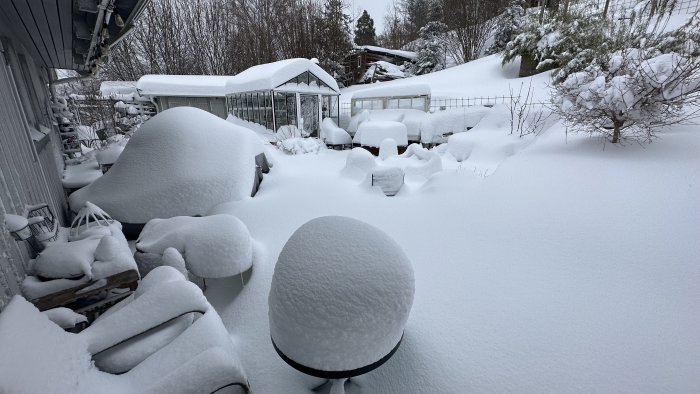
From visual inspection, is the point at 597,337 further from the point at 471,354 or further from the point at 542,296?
the point at 471,354

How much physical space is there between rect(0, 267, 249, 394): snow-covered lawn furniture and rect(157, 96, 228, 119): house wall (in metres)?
17.6

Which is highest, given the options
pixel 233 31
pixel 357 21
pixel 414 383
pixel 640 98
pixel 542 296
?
pixel 357 21

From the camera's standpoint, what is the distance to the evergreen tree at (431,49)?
22.8 metres

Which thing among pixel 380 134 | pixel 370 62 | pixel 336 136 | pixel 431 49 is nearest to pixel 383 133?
pixel 380 134

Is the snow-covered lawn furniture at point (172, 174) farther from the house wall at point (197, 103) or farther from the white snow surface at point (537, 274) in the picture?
the house wall at point (197, 103)

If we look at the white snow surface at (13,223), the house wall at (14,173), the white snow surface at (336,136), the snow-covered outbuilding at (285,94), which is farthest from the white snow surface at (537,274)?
the snow-covered outbuilding at (285,94)

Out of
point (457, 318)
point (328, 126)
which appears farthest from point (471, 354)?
point (328, 126)

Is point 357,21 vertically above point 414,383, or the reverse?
point 357,21

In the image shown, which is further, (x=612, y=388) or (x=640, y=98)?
(x=640, y=98)

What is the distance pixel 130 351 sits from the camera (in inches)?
64.3

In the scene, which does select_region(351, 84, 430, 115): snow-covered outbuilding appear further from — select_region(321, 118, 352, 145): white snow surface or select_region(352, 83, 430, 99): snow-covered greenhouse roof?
select_region(321, 118, 352, 145): white snow surface

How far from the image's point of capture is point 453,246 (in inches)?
128

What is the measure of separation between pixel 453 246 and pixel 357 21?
110 ft

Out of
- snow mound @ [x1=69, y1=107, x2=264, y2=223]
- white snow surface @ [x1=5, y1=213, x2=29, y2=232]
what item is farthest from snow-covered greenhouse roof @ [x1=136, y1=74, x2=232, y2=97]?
white snow surface @ [x1=5, y1=213, x2=29, y2=232]
